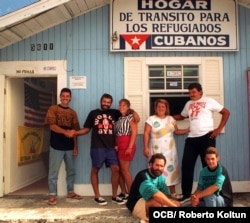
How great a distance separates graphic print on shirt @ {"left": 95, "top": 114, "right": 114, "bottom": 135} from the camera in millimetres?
5863

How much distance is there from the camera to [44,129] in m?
8.55

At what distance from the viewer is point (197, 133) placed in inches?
226

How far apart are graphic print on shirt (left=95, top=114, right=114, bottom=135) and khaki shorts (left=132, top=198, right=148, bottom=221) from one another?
1.57 meters

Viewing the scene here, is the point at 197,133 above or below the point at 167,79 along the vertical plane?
below

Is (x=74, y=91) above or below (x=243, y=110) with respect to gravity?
above

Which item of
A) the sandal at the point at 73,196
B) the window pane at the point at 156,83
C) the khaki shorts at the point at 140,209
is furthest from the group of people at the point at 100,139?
the khaki shorts at the point at 140,209

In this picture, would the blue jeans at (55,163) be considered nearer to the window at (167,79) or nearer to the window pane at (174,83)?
the window at (167,79)

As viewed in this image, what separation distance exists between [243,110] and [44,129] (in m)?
4.67

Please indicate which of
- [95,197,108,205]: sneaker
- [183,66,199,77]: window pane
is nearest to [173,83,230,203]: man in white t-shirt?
[183,66,199,77]: window pane

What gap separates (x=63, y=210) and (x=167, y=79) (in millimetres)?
3004

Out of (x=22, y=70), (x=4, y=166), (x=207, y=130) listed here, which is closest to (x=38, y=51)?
(x=22, y=70)

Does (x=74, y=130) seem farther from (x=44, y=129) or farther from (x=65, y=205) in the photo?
(x=44, y=129)

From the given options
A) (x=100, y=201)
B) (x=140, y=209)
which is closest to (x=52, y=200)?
(x=100, y=201)

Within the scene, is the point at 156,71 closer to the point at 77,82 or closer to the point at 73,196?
the point at 77,82
